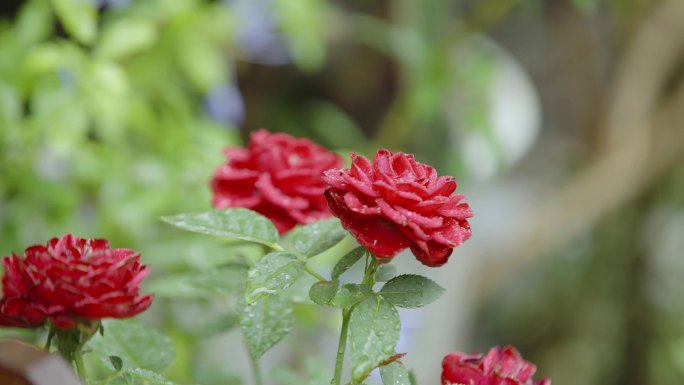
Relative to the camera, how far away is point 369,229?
40cm

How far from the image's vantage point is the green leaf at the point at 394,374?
1.35 ft

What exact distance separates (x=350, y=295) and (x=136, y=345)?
Result: 17 centimetres

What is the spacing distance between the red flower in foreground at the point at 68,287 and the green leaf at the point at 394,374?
12cm

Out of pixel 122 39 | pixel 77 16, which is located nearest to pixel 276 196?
pixel 77 16

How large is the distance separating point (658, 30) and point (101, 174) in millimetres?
1045

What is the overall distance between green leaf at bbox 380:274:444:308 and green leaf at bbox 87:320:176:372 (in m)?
0.17

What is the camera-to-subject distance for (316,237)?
18.2 inches

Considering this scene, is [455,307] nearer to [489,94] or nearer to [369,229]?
[489,94]

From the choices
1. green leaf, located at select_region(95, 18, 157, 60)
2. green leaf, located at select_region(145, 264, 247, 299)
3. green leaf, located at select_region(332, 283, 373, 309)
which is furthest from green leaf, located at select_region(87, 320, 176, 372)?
green leaf, located at select_region(95, 18, 157, 60)

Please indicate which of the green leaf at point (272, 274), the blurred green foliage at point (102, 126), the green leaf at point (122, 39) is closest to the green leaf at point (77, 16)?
the blurred green foliage at point (102, 126)

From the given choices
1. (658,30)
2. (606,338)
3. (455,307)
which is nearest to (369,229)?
(455,307)

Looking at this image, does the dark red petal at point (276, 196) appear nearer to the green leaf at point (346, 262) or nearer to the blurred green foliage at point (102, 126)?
the green leaf at point (346, 262)

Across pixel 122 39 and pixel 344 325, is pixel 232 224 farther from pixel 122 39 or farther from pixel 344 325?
pixel 122 39

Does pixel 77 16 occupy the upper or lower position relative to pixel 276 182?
upper
